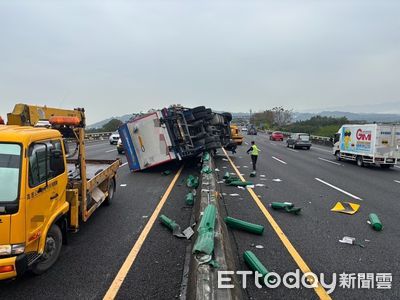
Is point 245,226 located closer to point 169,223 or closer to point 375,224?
point 169,223

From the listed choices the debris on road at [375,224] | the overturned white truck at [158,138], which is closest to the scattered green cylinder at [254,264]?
the debris on road at [375,224]

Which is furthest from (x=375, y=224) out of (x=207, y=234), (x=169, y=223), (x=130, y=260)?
(x=130, y=260)

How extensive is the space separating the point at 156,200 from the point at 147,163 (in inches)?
220

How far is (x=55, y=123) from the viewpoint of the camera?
651cm

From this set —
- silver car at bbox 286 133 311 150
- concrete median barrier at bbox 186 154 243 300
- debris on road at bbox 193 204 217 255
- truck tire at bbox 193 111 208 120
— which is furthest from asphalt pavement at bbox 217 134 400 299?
silver car at bbox 286 133 311 150

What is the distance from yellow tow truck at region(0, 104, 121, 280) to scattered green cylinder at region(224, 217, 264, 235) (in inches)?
120

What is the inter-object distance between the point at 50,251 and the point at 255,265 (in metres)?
3.26

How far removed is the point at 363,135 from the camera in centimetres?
2112

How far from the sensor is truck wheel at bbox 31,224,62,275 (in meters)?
5.07

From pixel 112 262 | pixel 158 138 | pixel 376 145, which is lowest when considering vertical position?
pixel 112 262

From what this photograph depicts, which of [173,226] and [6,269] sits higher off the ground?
[6,269]

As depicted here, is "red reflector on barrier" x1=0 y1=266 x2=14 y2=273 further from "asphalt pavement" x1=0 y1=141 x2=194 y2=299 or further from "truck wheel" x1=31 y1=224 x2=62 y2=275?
"truck wheel" x1=31 y1=224 x2=62 y2=275

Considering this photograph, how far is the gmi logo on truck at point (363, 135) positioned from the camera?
20.5 metres

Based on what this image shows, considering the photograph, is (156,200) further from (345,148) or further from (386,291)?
(345,148)
